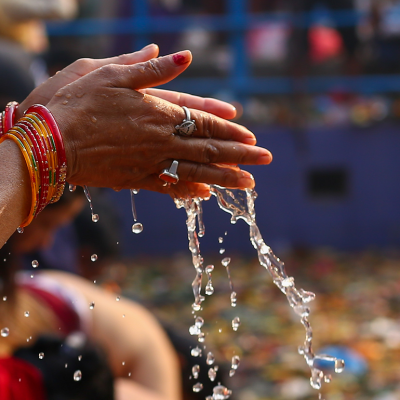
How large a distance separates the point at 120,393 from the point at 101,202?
173cm

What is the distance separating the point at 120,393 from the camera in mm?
2465

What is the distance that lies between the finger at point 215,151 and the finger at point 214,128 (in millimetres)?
20

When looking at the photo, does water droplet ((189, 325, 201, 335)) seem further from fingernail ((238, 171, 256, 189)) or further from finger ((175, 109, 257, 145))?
finger ((175, 109, 257, 145))

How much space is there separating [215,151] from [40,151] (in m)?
0.45

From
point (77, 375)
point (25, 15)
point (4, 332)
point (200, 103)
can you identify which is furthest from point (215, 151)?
point (25, 15)

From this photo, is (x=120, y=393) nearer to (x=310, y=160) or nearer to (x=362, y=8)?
(x=310, y=160)

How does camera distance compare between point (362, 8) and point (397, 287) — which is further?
point (362, 8)

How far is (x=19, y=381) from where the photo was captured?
2035 millimetres

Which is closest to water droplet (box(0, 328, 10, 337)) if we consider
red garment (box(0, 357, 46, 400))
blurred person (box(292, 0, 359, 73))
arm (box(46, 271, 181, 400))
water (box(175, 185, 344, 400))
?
red garment (box(0, 357, 46, 400))

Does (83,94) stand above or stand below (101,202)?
above

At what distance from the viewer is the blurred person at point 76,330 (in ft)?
7.24

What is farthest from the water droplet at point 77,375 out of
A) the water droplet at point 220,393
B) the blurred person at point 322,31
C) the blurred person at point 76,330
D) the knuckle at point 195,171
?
the blurred person at point 322,31

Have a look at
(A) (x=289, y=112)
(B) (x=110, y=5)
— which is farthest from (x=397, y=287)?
(B) (x=110, y=5)

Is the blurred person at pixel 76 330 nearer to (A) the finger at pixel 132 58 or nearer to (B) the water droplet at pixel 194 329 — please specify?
(B) the water droplet at pixel 194 329
